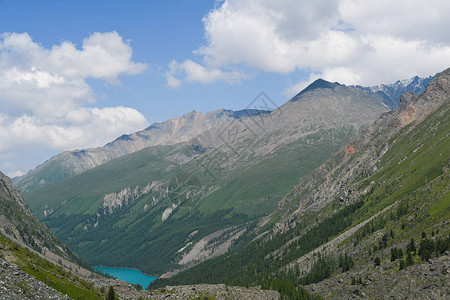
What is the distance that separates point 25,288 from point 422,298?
3431 inches

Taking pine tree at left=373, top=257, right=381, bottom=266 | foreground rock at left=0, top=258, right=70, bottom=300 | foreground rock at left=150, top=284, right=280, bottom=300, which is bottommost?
pine tree at left=373, top=257, right=381, bottom=266

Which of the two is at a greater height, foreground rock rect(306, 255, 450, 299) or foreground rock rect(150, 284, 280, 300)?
foreground rock rect(150, 284, 280, 300)

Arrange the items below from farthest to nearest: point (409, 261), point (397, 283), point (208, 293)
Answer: point (409, 261), point (208, 293), point (397, 283)

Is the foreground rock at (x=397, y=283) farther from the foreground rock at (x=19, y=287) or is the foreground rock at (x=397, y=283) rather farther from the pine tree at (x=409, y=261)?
the foreground rock at (x=19, y=287)

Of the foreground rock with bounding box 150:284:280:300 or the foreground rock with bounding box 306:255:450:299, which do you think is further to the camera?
the foreground rock with bounding box 150:284:280:300

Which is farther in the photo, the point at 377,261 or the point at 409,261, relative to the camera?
the point at 377,261

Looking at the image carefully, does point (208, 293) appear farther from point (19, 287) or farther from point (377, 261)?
point (377, 261)

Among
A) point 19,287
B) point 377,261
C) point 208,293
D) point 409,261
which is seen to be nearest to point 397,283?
point 409,261

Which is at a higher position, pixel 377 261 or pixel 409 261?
pixel 409 261

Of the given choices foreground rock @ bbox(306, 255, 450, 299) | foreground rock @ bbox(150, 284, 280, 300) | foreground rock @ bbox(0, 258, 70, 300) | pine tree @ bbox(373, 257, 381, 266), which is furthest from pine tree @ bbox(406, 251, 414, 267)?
foreground rock @ bbox(0, 258, 70, 300)

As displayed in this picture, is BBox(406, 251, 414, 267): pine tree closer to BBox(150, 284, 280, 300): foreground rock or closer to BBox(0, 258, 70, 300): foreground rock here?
BBox(150, 284, 280, 300): foreground rock

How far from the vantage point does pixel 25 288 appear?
55031mm

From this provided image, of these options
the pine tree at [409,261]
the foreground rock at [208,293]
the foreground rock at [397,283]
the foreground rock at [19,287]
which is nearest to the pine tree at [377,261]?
the foreground rock at [397,283]

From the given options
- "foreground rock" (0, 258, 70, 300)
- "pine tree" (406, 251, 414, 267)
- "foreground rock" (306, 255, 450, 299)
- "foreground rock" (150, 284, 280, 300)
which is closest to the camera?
"foreground rock" (0, 258, 70, 300)
